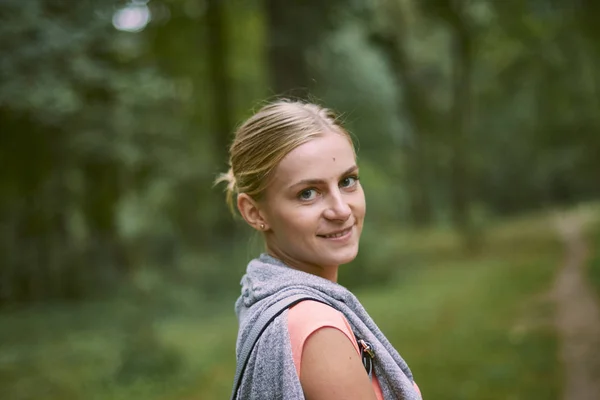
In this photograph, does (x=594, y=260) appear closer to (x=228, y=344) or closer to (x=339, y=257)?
(x=228, y=344)

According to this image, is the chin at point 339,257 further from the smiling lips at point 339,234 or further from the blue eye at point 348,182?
the blue eye at point 348,182

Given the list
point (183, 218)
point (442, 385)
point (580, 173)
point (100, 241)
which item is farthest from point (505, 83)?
point (442, 385)

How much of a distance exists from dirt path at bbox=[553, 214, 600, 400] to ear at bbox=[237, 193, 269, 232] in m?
4.57

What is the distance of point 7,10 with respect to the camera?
620 centimetres

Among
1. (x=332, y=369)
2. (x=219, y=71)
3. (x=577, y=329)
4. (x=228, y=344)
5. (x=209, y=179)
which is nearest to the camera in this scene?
(x=332, y=369)

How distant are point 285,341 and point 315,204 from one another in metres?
0.40

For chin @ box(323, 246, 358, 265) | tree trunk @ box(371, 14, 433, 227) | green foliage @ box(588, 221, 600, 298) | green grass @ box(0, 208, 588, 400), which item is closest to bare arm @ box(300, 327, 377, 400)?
chin @ box(323, 246, 358, 265)

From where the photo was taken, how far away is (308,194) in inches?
70.3

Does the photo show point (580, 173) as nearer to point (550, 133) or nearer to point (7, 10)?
point (550, 133)

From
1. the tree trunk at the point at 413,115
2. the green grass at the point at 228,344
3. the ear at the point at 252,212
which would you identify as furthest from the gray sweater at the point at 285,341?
the tree trunk at the point at 413,115

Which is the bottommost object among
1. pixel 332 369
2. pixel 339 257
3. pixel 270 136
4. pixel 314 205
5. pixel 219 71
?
pixel 332 369

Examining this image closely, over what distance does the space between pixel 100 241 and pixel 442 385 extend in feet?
22.1

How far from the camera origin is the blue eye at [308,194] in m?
1.78

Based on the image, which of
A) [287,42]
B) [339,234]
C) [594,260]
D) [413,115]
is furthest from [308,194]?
[413,115]
